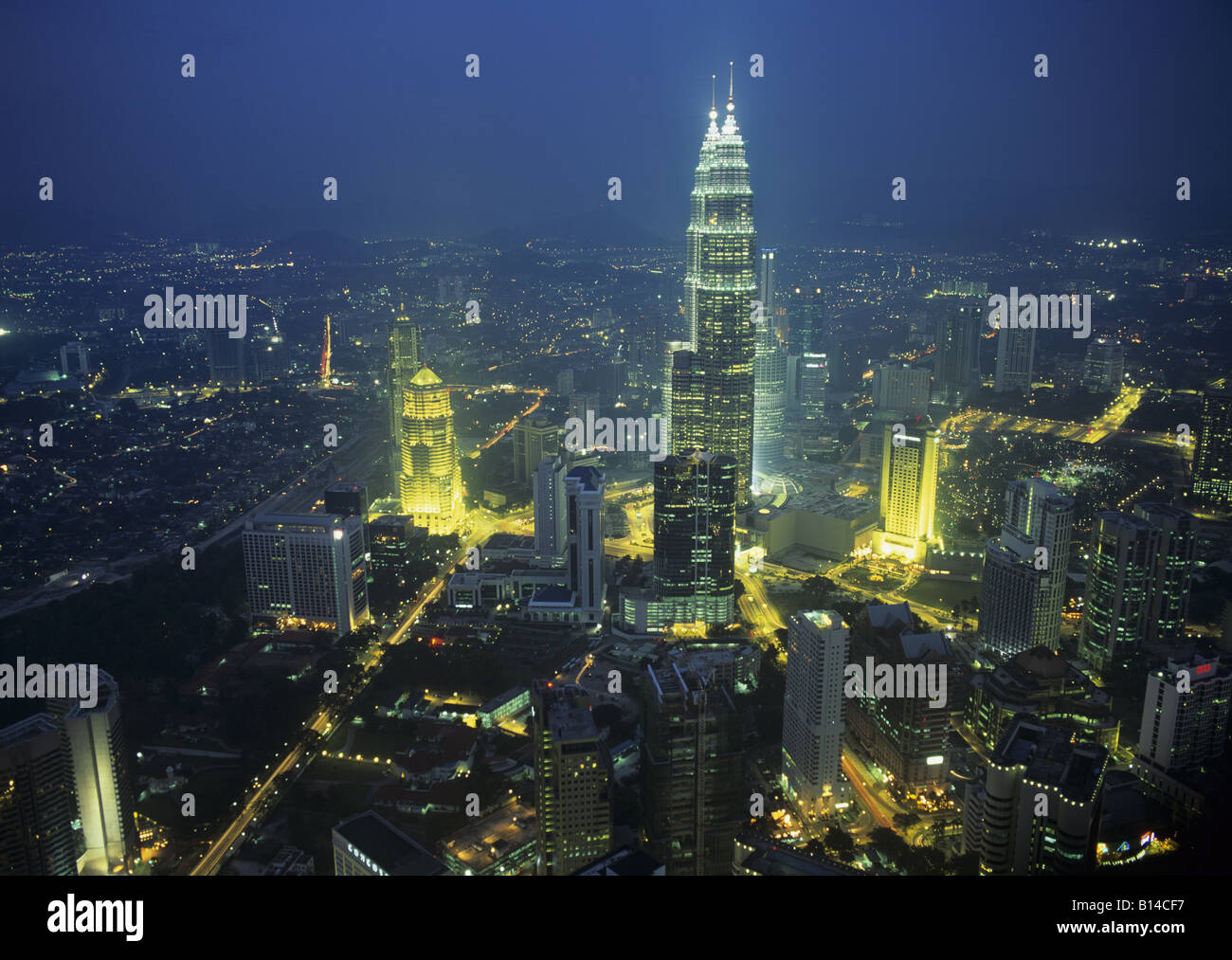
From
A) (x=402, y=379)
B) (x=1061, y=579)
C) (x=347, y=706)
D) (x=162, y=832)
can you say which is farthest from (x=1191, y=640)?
(x=402, y=379)

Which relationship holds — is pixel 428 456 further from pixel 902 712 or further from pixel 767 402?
pixel 902 712

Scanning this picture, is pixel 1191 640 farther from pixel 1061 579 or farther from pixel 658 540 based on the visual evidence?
pixel 658 540

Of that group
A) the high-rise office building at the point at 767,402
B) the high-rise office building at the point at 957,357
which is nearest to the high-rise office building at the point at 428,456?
the high-rise office building at the point at 767,402

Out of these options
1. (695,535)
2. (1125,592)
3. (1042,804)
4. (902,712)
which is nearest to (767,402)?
(695,535)

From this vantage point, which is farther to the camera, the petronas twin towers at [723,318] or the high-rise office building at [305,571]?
the petronas twin towers at [723,318]

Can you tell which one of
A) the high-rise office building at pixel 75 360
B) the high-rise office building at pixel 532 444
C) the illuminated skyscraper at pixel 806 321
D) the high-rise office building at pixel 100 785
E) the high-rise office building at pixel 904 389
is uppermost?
the illuminated skyscraper at pixel 806 321

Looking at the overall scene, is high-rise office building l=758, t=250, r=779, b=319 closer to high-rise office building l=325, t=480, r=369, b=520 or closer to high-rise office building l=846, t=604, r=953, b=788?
high-rise office building l=325, t=480, r=369, b=520

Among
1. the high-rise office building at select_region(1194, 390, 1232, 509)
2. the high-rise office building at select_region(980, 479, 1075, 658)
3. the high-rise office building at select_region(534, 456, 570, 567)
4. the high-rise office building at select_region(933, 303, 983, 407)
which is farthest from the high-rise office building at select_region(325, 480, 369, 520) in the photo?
the high-rise office building at select_region(933, 303, 983, 407)

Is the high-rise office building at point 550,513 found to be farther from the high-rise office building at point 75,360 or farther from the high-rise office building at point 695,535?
the high-rise office building at point 75,360
